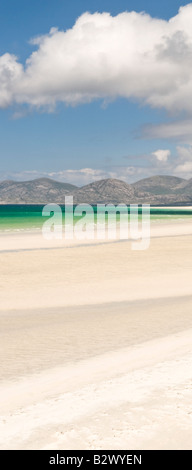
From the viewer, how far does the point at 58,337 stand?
1044 centimetres

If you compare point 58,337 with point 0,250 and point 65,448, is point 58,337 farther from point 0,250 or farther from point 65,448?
point 0,250

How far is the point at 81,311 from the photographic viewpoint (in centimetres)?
1348

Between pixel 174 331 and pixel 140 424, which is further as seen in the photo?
pixel 174 331

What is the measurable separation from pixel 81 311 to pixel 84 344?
3694mm

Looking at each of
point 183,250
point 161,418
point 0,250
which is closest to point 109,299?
point 161,418

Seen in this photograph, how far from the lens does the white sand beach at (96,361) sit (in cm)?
552

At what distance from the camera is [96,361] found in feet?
28.2

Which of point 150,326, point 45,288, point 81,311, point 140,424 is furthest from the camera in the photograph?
point 45,288

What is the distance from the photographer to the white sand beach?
18.1 feet

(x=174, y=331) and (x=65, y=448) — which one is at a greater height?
(x=174, y=331)

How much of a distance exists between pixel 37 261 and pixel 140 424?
61.8 ft
